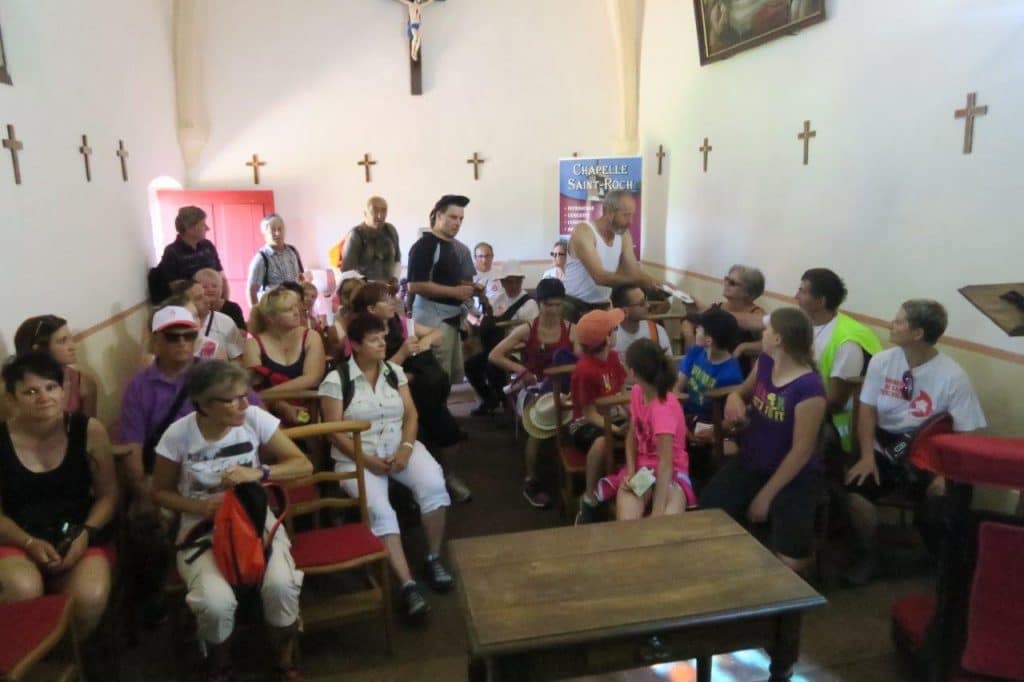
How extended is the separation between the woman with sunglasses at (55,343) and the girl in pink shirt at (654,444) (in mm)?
2002

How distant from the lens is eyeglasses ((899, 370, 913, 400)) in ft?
9.71

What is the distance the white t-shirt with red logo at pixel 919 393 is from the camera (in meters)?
2.87

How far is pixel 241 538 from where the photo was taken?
2184mm

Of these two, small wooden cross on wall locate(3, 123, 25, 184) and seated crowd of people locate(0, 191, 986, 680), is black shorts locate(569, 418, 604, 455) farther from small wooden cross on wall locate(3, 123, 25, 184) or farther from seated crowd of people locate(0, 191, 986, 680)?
small wooden cross on wall locate(3, 123, 25, 184)

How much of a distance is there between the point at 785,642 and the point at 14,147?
3359mm

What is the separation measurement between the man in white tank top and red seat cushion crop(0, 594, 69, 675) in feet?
9.09

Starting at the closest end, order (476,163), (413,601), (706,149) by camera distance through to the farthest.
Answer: (413,601), (706,149), (476,163)

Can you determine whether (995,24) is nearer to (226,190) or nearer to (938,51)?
(938,51)

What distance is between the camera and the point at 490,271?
6.94 meters

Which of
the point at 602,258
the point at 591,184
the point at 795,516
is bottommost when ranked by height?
the point at 795,516

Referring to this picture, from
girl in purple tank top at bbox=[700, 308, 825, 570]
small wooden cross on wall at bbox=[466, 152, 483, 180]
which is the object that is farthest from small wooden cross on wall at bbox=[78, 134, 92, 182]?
small wooden cross on wall at bbox=[466, 152, 483, 180]

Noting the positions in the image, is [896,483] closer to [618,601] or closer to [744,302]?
[744,302]

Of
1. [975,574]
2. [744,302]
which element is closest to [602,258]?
[744,302]

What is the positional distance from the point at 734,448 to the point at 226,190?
503 cm
